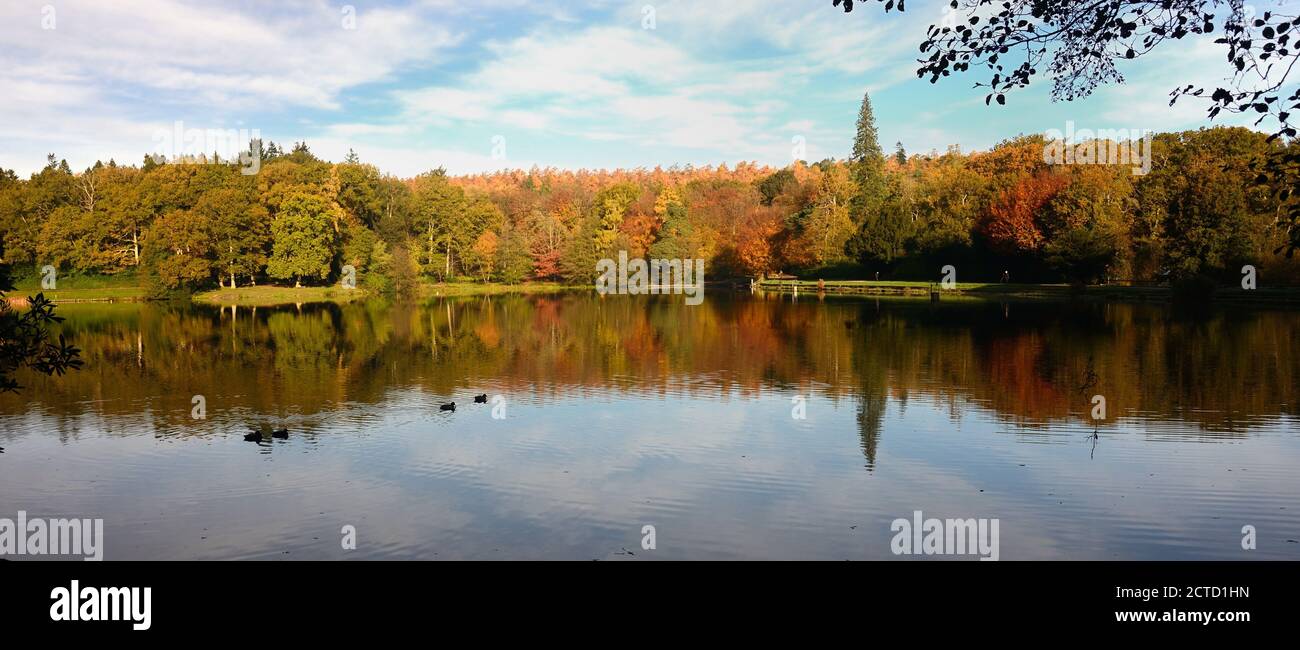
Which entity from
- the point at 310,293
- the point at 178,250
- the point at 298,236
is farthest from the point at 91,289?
the point at 298,236

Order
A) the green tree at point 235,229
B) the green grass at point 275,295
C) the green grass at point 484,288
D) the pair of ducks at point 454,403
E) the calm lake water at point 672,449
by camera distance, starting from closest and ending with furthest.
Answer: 1. the calm lake water at point 672,449
2. the pair of ducks at point 454,403
3. the green grass at point 275,295
4. the green tree at point 235,229
5. the green grass at point 484,288

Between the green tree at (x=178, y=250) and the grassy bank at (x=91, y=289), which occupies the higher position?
the green tree at (x=178, y=250)

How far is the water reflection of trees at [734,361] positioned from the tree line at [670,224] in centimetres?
1354

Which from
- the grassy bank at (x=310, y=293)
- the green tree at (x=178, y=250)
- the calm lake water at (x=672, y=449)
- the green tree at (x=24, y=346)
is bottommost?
the calm lake water at (x=672, y=449)

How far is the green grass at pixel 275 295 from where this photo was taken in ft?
192

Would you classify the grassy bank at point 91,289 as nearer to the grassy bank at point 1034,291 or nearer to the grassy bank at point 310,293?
the grassy bank at point 310,293

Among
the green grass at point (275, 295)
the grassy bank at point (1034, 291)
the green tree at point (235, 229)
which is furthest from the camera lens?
the green tree at point (235, 229)

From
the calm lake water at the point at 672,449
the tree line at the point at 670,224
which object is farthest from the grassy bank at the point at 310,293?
the calm lake water at the point at 672,449

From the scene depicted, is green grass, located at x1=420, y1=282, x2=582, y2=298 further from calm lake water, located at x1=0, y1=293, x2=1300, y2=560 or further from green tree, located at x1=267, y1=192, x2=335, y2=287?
calm lake water, located at x1=0, y1=293, x2=1300, y2=560

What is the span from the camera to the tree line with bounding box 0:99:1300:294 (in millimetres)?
51531

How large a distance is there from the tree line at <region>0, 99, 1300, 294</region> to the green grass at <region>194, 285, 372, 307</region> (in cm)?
154

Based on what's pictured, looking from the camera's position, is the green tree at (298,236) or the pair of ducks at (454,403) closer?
the pair of ducks at (454,403)
